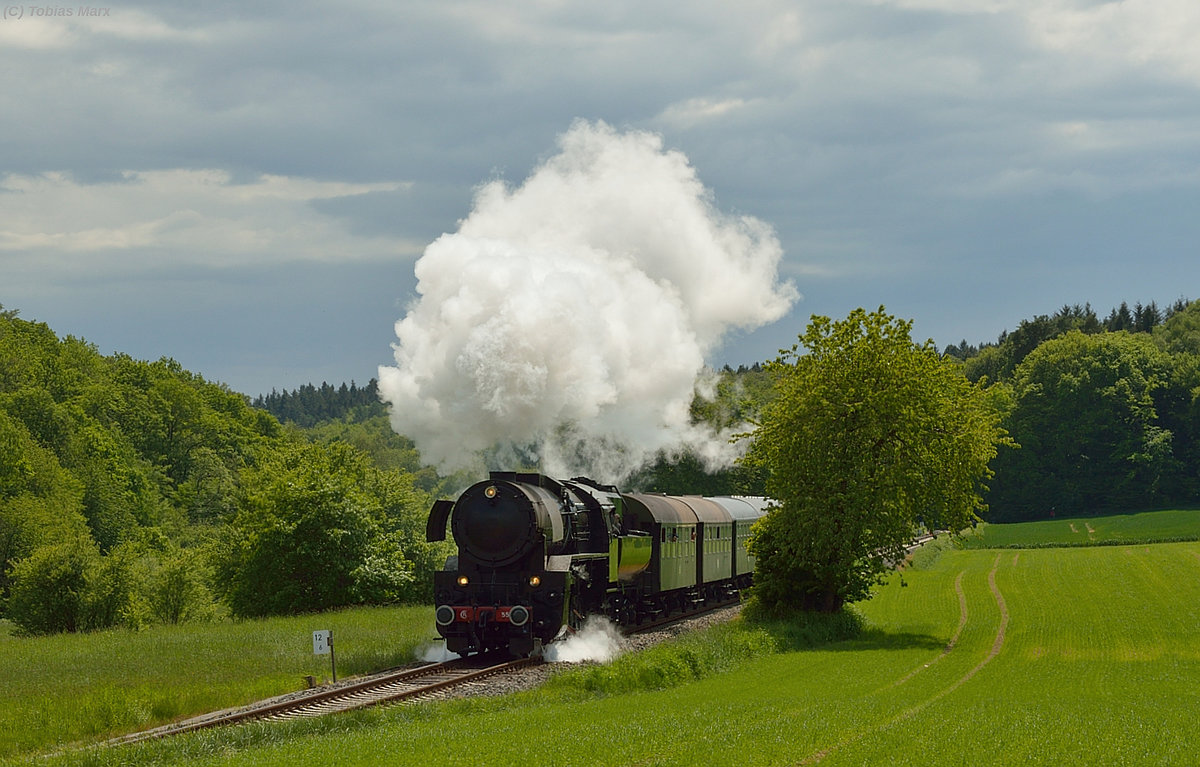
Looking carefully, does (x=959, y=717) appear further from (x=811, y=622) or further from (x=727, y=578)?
(x=727, y=578)

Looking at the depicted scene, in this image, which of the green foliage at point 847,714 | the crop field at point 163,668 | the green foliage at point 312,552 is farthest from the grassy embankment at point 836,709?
the green foliage at point 312,552

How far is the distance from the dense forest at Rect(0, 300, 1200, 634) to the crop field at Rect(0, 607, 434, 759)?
210 inches

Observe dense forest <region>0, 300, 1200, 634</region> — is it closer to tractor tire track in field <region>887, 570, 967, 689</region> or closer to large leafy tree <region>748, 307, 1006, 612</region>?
large leafy tree <region>748, 307, 1006, 612</region>

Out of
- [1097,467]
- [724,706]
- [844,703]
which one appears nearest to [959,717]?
[844,703]

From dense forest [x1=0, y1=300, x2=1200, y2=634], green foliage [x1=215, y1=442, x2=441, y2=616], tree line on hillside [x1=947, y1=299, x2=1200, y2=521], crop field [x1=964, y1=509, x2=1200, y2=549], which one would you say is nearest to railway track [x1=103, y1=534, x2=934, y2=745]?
dense forest [x1=0, y1=300, x2=1200, y2=634]

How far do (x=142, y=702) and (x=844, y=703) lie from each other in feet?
39.9

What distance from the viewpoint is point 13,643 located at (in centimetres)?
3444

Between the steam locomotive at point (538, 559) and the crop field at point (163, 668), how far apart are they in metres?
2.49

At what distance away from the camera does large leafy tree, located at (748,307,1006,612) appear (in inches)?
1323

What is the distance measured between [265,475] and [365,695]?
33.9 meters

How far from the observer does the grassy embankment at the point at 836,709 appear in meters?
14.9

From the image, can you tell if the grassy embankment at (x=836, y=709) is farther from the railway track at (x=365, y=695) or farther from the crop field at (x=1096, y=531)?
the crop field at (x=1096, y=531)

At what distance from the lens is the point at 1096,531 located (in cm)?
9181

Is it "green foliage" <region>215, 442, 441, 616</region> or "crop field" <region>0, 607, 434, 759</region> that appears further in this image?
"green foliage" <region>215, 442, 441, 616</region>
